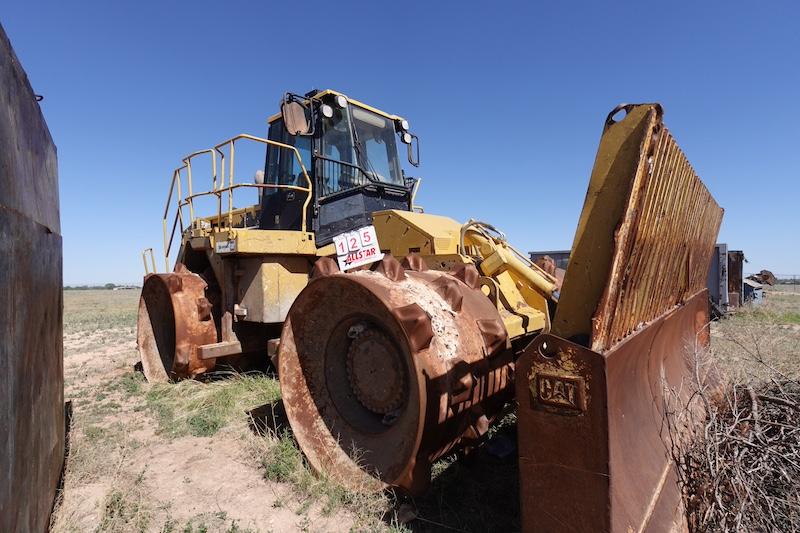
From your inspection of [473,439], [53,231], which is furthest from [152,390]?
[473,439]

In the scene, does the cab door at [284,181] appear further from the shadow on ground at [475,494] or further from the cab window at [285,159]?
the shadow on ground at [475,494]

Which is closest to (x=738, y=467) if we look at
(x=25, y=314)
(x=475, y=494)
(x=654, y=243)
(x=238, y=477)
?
(x=654, y=243)

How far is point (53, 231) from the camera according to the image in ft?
9.71

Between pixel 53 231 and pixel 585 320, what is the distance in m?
3.12

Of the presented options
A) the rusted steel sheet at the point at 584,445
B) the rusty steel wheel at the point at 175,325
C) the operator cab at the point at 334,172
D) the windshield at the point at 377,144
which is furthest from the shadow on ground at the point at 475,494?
the windshield at the point at 377,144

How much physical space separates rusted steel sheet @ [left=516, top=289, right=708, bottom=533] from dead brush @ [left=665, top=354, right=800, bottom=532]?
0.57ft

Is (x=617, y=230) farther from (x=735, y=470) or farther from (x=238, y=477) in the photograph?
(x=238, y=477)

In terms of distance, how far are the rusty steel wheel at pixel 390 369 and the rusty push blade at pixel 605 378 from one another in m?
0.73

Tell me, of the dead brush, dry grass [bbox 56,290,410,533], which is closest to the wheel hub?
dry grass [bbox 56,290,410,533]

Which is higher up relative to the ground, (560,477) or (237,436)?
(560,477)

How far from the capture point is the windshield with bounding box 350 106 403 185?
603 centimetres

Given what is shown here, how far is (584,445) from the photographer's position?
5.85ft

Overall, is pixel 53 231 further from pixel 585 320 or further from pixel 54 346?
pixel 585 320

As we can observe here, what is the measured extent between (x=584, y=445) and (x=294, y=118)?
416 centimetres
